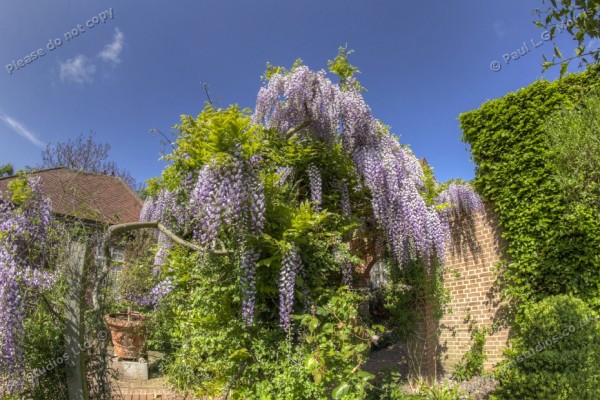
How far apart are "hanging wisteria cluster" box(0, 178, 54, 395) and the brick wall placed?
17.5ft

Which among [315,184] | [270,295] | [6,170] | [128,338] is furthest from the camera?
[6,170]

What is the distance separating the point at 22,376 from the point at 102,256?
38.8 inches

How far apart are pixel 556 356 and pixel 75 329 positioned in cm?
430

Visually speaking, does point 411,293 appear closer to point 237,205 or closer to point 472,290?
point 472,290

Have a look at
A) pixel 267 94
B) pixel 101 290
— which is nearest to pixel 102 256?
pixel 101 290

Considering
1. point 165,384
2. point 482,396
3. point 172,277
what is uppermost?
point 172,277

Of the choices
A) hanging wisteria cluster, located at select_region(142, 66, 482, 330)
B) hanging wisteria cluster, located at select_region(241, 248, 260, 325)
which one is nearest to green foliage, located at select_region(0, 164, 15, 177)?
hanging wisteria cluster, located at select_region(142, 66, 482, 330)

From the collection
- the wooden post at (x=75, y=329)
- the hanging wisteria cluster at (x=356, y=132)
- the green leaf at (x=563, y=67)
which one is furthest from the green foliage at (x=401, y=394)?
the green leaf at (x=563, y=67)

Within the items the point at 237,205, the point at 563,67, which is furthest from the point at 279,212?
the point at 563,67

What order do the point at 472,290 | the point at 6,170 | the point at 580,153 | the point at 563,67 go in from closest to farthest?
the point at 563,67, the point at 580,153, the point at 472,290, the point at 6,170

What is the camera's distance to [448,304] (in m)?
6.11

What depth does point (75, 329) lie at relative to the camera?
2.83 m

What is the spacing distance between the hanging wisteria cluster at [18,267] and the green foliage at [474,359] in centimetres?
551

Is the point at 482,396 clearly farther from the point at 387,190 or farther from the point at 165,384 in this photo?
the point at 165,384
